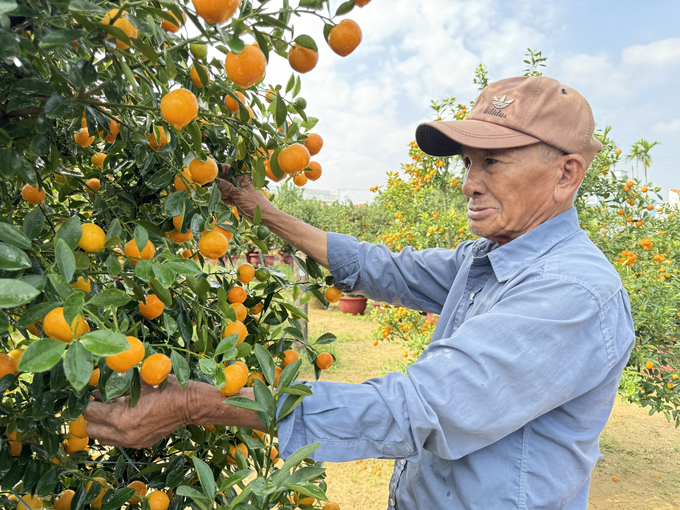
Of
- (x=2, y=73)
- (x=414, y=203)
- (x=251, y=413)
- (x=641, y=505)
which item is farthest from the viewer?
(x=414, y=203)

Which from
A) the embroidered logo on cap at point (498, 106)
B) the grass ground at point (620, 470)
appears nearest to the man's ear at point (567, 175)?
the embroidered logo on cap at point (498, 106)

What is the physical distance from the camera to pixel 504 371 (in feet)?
3.00

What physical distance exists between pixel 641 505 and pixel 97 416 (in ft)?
13.2

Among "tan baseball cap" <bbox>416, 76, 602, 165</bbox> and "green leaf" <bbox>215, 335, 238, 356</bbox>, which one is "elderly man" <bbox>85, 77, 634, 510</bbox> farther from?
"green leaf" <bbox>215, 335, 238, 356</bbox>

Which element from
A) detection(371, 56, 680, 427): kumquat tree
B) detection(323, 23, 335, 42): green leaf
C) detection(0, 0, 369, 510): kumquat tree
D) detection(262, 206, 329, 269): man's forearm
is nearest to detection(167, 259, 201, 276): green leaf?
detection(0, 0, 369, 510): kumquat tree

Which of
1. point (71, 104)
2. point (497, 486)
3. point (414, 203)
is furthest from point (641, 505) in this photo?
point (71, 104)

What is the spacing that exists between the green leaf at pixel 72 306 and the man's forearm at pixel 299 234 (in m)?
0.96

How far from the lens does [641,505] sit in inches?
135

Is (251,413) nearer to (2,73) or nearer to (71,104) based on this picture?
(71,104)

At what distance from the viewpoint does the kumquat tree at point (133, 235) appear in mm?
625

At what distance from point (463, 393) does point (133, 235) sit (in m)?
0.67

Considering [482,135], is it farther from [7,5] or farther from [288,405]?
[7,5]

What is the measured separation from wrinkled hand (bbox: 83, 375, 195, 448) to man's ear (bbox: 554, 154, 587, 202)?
3.36ft

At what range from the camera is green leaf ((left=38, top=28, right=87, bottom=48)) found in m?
0.58
